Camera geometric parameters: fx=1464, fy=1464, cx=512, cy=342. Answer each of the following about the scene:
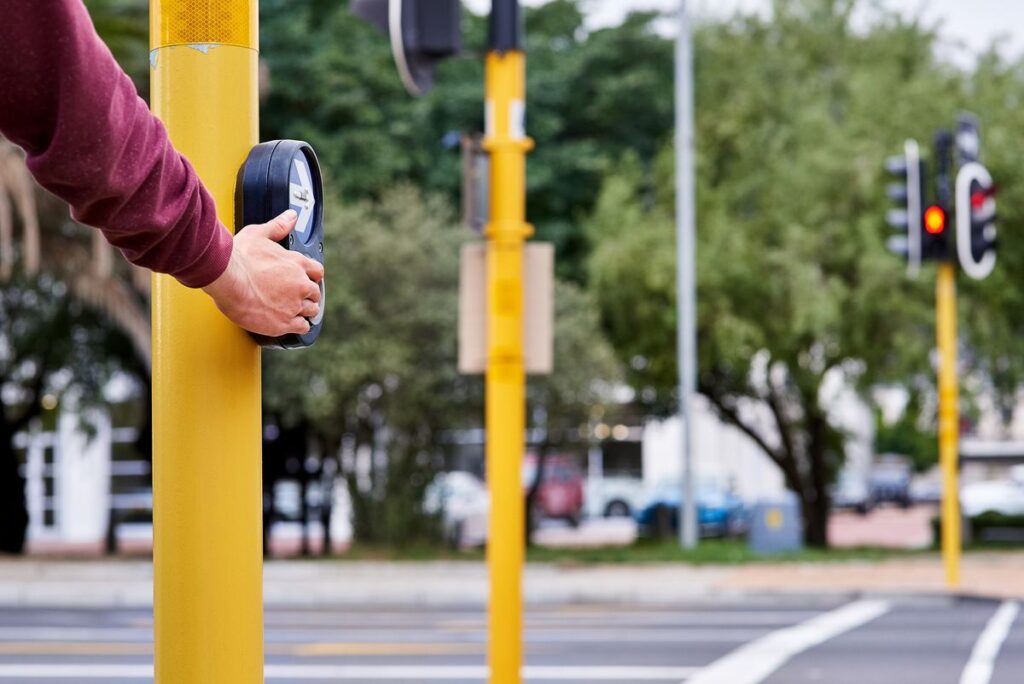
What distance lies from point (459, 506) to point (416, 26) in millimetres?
27814

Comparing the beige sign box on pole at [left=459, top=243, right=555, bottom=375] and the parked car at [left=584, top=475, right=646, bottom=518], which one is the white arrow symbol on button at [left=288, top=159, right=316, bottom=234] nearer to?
the beige sign box on pole at [left=459, top=243, right=555, bottom=375]

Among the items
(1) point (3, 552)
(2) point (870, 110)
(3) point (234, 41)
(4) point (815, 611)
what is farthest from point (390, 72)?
(3) point (234, 41)

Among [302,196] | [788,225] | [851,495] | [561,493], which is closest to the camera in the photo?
[302,196]

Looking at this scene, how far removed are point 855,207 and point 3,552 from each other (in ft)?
52.4

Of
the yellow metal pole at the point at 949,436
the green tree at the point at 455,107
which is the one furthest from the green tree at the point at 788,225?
the yellow metal pole at the point at 949,436

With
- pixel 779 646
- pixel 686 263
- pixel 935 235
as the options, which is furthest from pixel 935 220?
pixel 686 263

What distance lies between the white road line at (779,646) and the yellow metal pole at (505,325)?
137 inches

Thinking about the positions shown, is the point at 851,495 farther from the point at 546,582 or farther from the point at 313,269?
the point at 313,269

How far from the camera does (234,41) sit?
2580 mm

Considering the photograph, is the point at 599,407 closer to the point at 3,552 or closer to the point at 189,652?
the point at 3,552

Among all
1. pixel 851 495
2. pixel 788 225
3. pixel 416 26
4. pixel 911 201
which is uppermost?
pixel 788 225

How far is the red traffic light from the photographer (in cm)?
1535

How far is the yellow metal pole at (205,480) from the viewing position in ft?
7.89

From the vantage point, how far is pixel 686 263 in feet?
71.8
